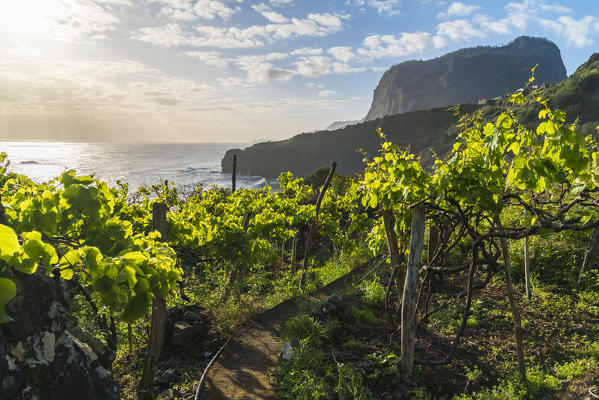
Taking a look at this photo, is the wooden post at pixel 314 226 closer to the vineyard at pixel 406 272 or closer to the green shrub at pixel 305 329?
the vineyard at pixel 406 272

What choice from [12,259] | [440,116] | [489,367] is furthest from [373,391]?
[440,116]

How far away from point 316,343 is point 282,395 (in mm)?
1381

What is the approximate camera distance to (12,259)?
1.56m

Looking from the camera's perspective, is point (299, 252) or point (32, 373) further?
point (299, 252)

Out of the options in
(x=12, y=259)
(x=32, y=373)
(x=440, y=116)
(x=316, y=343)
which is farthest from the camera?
(x=440, y=116)

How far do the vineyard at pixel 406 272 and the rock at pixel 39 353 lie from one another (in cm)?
11

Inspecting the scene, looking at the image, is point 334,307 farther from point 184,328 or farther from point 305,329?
point 184,328

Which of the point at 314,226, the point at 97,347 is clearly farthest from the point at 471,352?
the point at 314,226

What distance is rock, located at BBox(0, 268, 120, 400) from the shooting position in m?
2.02

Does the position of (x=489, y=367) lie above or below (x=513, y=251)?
below

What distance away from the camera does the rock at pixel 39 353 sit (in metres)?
2.02

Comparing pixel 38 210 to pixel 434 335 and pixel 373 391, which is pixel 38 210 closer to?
pixel 373 391

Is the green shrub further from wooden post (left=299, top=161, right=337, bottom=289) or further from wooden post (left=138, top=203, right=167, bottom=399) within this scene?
wooden post (left=299, top=161, right=337, bottom=289)

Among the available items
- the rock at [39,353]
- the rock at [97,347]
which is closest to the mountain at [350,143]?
the rock at [97,347]
